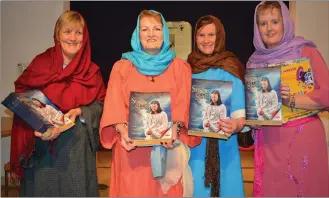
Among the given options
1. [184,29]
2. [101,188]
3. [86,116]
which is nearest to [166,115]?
[86,116]

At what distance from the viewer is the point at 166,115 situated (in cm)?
176

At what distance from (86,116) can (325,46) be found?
91.4 inches

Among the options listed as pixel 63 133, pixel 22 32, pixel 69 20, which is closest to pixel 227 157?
pixel 63 133

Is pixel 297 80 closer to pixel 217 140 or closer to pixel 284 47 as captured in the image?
pixel 284 47

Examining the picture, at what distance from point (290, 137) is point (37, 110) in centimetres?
133

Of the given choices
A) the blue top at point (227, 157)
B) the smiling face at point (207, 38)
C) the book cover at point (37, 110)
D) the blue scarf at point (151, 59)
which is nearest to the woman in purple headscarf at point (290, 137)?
the blue top at point (227, 157)

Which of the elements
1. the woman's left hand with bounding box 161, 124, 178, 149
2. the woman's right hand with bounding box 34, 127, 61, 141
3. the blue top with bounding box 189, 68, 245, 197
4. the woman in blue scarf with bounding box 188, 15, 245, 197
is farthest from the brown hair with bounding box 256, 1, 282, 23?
the woman's right hand with bounding box 34, 127, 61, 141

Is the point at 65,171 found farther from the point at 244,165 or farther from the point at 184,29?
the point at 184,29

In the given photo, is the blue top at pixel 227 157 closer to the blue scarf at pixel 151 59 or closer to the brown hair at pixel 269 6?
the blue scarf at pixel 151 59

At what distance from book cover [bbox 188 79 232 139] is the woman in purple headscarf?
0.29m

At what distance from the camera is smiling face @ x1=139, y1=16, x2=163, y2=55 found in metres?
1.84

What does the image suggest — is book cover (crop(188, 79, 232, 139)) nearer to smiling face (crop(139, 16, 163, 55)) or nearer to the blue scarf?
the blue scarf

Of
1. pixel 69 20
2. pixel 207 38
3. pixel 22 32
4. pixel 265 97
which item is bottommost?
pixel 265 97

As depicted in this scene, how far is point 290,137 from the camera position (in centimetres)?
183
